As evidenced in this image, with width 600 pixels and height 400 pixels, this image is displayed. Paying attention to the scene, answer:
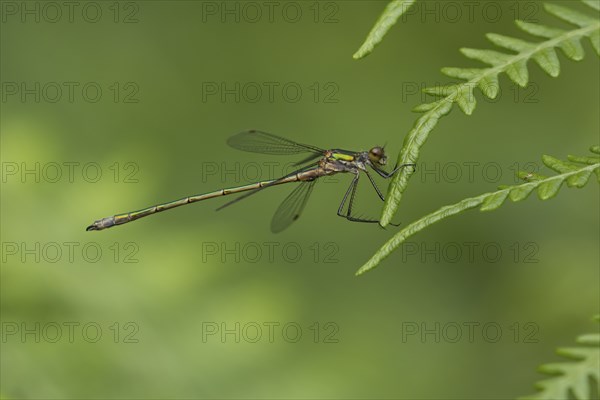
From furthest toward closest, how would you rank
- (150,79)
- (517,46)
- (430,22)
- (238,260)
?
(150,79)
(430,22)
(238,260)
(517,46)

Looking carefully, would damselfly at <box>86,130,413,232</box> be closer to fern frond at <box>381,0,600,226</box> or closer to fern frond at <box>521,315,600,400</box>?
fern frond at <box>381,0,600,226</box>

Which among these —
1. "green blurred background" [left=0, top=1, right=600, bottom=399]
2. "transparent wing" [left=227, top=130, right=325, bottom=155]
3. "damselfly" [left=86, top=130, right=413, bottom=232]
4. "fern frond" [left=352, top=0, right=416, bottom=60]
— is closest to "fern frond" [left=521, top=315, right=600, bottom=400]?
"fern frond" [left=352, top=0, right=416, bottom=60]

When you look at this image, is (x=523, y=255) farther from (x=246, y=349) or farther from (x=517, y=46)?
(x=517, y=46)

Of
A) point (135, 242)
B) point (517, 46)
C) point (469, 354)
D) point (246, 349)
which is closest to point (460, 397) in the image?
point (469, 354)

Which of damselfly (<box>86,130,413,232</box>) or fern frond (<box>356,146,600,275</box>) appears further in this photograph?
damselfly (<box>86,130,413,232</box>)

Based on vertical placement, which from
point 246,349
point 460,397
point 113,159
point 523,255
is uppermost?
point 113,159

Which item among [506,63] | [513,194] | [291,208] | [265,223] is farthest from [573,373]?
[265,223]
